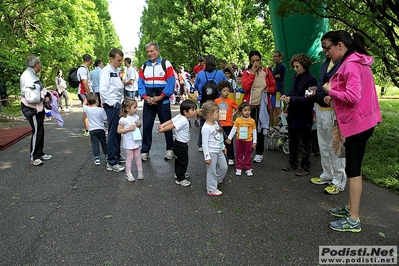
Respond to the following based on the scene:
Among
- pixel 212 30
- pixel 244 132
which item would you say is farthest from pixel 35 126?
pixel 212 30

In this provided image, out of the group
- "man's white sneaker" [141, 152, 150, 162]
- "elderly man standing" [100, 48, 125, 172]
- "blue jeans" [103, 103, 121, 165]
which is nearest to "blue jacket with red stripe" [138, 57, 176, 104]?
"elderly man standing" [100, 48, 125, 172]

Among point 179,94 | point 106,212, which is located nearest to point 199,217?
point 106,212

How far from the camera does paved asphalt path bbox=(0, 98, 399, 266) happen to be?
2.95 m

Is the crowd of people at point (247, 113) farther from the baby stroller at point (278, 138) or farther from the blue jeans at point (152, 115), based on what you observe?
the baby stroller at point (278, 138)

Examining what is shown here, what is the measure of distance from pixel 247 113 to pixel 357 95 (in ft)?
7.23

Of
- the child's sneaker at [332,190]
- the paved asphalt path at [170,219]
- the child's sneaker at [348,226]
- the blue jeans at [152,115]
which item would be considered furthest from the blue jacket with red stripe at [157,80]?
the child's sneaker at [348,226]

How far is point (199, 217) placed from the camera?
3711 millimetres

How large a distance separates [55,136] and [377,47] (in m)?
8.57

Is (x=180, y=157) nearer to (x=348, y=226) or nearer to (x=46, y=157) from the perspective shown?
(x=348, y=226)

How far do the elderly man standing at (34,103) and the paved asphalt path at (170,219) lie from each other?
1.63 feet

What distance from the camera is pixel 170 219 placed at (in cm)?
366

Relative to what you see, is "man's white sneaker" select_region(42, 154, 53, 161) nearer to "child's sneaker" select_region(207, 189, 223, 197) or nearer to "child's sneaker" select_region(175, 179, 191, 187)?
"child's sneaker" select_region(175, 179, 191, 187)

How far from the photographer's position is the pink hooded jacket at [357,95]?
313 centimetres

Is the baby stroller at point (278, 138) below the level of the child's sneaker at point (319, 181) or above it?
above
